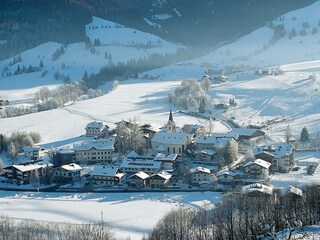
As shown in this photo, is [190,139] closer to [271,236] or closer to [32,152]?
[32,152]

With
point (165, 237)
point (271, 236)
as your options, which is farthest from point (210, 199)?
point (271, 236)

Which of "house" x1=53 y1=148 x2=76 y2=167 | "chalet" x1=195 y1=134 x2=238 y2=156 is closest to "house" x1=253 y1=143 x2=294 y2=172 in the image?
"chalet" x1=195 y1=134 x2=238 y2=156

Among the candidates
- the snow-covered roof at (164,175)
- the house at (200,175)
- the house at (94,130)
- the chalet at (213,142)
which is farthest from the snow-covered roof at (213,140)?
the house at (94,130)

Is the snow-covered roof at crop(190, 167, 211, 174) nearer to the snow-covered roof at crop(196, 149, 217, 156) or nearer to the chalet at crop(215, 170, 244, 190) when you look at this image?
the chalet at crop(215, 170, 244, 190)

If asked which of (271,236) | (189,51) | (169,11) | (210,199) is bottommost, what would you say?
(210,199)

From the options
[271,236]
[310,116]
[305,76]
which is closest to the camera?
[271,236]

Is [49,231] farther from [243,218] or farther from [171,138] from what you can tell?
[171,138]
